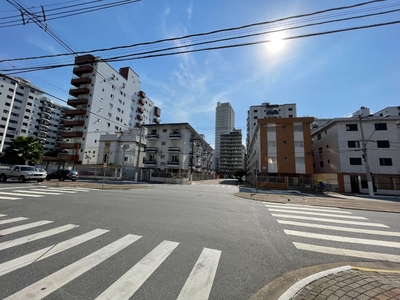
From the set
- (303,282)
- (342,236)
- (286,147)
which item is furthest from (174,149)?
(303,282)

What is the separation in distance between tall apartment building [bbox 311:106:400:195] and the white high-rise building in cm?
10394

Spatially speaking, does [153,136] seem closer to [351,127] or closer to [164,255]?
[351,127]

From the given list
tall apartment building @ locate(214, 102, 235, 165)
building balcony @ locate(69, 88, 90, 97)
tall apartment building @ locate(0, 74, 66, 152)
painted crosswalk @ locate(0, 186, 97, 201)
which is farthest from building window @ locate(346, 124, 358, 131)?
tall apartment building @ locate(214, 102, 235, 165)

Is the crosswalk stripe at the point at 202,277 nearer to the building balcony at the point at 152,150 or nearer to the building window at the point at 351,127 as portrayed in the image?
the building window at the point at 351,127

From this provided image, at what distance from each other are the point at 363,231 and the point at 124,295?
7.37 meters

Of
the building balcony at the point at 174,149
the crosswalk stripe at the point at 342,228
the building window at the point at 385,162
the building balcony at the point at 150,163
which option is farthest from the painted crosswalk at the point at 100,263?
the building window at the point at 385,162

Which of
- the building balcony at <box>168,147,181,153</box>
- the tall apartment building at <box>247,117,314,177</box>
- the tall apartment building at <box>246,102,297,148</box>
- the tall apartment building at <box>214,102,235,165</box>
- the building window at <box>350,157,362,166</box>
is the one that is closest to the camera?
the building window at <box>350,157,362,166</box>

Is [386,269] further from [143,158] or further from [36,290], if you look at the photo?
[143,158]

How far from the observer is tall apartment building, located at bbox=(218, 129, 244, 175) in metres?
99.9

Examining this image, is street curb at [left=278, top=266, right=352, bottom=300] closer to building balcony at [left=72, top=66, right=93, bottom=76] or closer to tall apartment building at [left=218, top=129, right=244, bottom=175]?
building balcony at [left=72, top=66, right=93, bottom=76]

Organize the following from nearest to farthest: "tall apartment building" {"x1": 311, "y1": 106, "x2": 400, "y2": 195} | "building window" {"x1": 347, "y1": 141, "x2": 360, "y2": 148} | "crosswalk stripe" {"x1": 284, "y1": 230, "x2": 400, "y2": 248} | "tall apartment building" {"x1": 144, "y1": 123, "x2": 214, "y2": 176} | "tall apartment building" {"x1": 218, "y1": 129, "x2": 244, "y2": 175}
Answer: "crosswalk stripe" {"x1": 284, "y1": 230, "x2": 400, "y2": 248}, "tall apartment building" {"x1": 311, "y1": 106, "x2": 400, "y2": 195}, "building window" {"x1": 347, "y1": 141, "x2": 360, "y2": 148}, "tall apartment building" {"x1": 144, "y1": 123, "x2": 214, "y2": 176}, "tall apartment building" {"x1": 218, "y1": 129, "x2": 244, "y2": 175}

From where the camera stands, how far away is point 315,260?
374 cm

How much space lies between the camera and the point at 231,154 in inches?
3989

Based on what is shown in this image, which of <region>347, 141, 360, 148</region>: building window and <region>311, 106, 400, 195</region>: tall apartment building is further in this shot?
<region>347, 141, 360, 148</region>: building window
